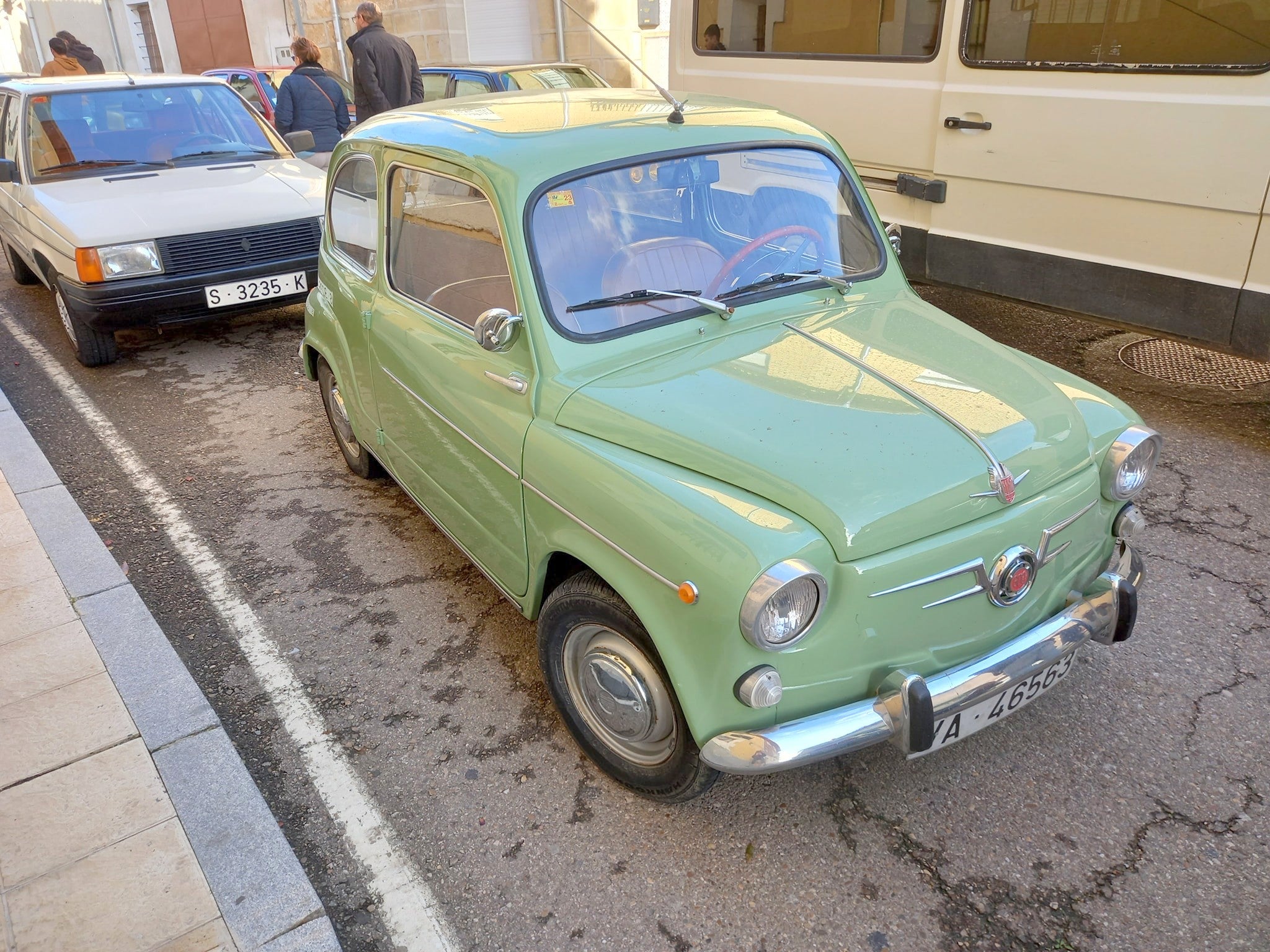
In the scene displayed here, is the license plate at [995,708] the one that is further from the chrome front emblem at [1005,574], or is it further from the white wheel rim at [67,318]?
the white wheel rim at [67,318]

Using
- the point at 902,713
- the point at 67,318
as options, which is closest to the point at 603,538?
the point at 902,713

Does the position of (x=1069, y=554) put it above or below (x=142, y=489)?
above

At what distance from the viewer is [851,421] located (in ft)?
8.18

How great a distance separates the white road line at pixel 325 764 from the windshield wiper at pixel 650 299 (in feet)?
5.39

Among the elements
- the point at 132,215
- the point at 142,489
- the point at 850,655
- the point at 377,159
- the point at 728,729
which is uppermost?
the point at 377,159

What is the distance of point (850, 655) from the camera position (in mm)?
2258

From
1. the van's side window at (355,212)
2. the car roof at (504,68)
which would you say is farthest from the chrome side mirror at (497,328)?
the car roof at (504,68)

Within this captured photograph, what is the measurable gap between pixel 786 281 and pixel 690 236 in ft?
1.27

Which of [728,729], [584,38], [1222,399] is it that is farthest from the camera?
[584,38]

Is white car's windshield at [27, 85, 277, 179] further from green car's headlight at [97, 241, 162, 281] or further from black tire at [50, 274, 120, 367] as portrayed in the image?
green car's headlight at [97, 241, 162, 281]

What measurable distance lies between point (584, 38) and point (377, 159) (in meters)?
14.2

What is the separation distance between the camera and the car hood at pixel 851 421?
2.28 metres

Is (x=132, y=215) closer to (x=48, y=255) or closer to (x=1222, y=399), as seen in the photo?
(x=48, y=255)

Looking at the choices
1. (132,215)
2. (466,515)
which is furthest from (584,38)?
(466,515)
